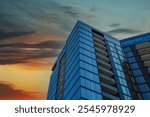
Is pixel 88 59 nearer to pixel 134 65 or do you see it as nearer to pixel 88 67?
pixel 88 67

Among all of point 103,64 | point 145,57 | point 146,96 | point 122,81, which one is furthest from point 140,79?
point 103,64

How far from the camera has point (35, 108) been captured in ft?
50.4

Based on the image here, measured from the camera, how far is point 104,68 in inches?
1932

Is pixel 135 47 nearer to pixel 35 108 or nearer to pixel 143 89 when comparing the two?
pixel 143 89

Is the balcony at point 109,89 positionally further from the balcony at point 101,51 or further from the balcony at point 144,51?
the balcony at point 144,51

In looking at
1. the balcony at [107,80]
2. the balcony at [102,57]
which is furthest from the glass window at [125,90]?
the balcony at [102,57]

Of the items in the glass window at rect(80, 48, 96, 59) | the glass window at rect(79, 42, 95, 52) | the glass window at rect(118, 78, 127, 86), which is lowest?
the glass window at rect(118, 78, 127, 86)

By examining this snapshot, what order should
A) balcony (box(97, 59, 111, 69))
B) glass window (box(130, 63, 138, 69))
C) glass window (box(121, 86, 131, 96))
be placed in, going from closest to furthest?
1. glass window (box(121, 86, 131, 96))
2. balcony (box(97, 59, 111, 69))
3. glass window (box(130, 63, 138, 69))

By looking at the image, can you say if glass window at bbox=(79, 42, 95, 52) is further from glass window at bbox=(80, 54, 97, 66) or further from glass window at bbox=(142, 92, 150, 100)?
glass window at bbox=(142, 92, 150, 100)

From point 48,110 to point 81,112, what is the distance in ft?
7.26

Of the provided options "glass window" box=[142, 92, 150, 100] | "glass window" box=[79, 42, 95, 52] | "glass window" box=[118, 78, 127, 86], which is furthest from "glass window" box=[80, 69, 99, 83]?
"glass window" box=[142, 92, 150, 100]

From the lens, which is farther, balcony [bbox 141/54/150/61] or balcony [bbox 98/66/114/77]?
balcony [bbox 141/54/150/61]

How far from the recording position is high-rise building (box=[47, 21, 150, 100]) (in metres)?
41.1

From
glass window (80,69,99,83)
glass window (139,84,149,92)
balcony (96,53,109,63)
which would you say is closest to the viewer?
glass window (80,69,99,83)
